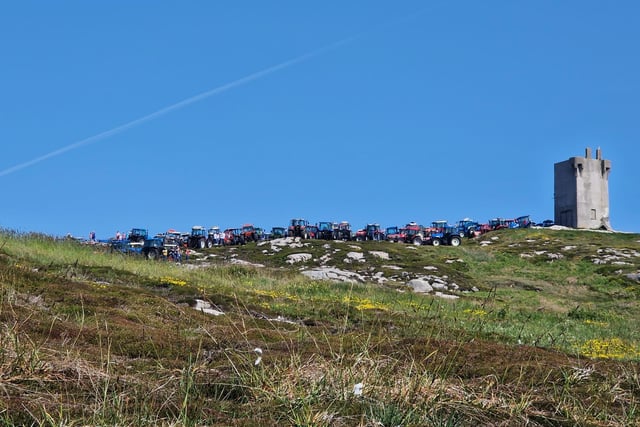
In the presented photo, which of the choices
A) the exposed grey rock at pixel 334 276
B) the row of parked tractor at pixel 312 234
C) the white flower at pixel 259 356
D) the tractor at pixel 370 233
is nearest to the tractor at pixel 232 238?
the row of parked tractor at pixel 312 234

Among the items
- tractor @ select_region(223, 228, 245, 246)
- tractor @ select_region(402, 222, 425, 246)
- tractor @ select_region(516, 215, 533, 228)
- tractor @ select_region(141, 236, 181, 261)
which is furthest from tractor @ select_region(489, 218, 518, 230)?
tractor @ select_region(141, 236, 181, 261)

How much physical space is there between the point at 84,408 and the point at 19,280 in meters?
8.65

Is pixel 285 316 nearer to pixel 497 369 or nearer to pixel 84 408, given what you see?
pixel 497 369

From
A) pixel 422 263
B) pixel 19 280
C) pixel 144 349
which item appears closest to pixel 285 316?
pixel 19 280

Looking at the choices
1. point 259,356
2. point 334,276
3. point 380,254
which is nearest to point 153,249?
point 380,254

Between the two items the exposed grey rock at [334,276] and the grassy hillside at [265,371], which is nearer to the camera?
the grassy hillside at [265,371]

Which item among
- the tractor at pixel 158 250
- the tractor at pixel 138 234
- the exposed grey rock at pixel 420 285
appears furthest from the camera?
the tractor at pixel 138 234

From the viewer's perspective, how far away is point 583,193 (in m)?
78.2

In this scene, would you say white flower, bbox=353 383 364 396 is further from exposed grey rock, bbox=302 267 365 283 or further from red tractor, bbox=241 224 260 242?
red tractor, bbox=241 224 260 242

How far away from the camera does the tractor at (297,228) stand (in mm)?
60938

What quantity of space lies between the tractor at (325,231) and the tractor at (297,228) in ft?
4.17

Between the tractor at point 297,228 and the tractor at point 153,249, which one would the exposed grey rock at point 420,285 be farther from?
the tractor at point 297,228

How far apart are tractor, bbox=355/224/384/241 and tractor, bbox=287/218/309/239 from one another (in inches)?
213

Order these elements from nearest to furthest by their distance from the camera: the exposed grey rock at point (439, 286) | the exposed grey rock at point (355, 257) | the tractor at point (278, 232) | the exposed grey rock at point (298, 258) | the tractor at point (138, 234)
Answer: the exposed grey rock at point (439, 286), the exposed grey rock at point (355, 257), the exposed grey rock at point (298, 258), the tractor at point (138, 234), the tractor at point (278, 232)
